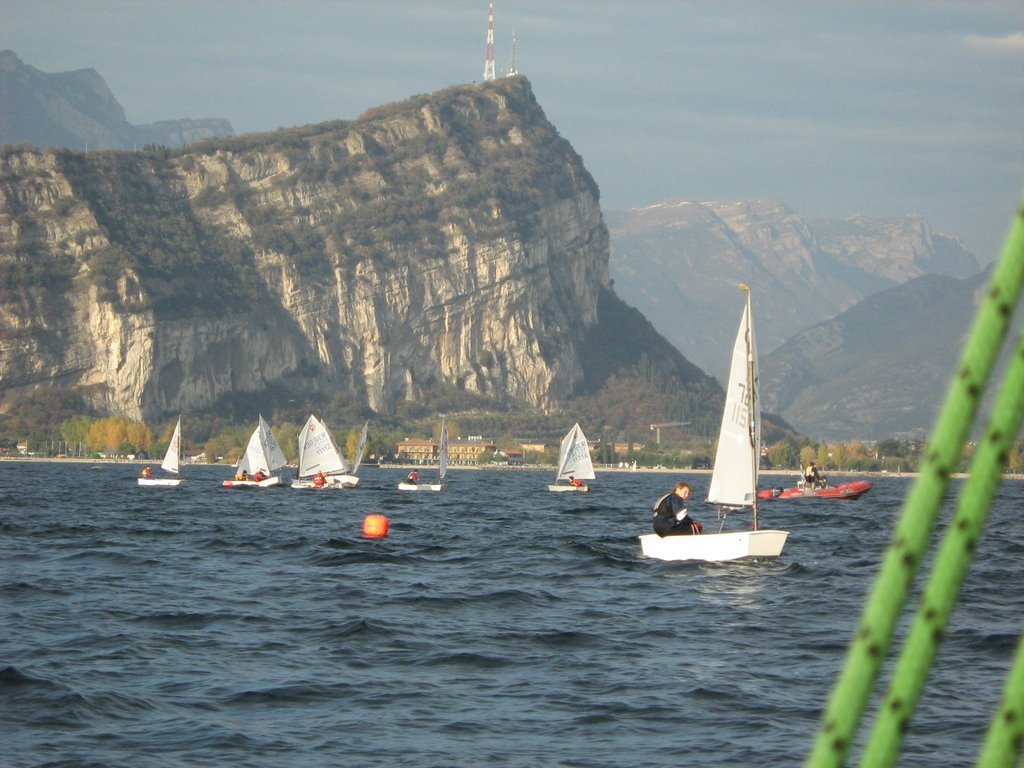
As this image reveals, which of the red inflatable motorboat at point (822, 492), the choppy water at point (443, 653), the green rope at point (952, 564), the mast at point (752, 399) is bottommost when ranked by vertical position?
the choppy water at point (443, 653)

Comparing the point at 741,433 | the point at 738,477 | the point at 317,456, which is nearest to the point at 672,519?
the point at 738,477

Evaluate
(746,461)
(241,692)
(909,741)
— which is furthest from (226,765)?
(746,461)

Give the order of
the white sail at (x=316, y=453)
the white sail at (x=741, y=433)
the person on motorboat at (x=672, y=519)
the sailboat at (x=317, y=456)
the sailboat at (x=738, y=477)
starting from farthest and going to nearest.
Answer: the white sail at (x=316, y=453) → the sailboat at (x=317, y=456) → the white sail at (x=741, y=433) → the person on motorboat at (x=672, y=519) → the sailboat at (x=738, y=477)

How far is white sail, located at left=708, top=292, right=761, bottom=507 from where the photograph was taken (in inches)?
1665

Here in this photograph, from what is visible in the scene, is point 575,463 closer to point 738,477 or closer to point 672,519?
point 738,477

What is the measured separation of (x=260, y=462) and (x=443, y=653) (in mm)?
86376

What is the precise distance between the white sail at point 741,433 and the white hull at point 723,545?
1.59 m

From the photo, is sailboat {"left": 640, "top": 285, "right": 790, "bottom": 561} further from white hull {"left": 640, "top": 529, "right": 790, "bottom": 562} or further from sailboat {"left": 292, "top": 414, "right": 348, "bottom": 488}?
sailboat {"left": 292, "top": 414, "right": 348, "bottom": 488}

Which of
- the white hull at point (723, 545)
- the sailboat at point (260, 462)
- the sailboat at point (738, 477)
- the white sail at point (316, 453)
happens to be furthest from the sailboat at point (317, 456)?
the white hull at point (723, 545)

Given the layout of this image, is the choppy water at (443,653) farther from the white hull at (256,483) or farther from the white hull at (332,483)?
Result: the white hull at (256,483)

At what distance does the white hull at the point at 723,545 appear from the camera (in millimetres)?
40156

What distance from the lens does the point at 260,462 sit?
10944 cm

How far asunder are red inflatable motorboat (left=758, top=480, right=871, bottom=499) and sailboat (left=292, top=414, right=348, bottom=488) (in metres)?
31.0

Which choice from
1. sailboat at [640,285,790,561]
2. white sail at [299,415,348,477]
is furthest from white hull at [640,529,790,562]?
white sail at [299,415,348,477]
